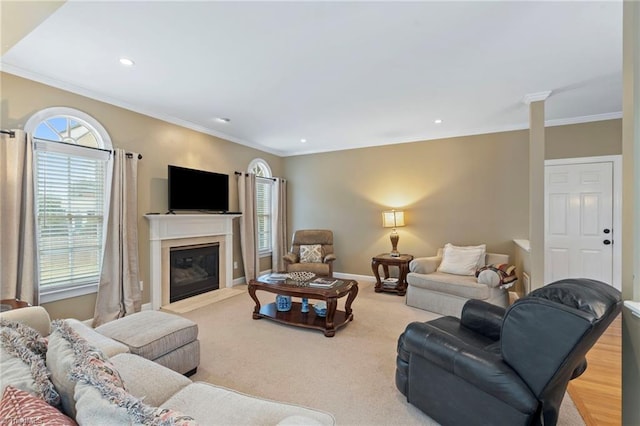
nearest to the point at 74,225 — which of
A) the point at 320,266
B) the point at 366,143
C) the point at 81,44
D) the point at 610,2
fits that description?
the point at 81,44

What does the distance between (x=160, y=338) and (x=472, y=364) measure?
2021 millimetres

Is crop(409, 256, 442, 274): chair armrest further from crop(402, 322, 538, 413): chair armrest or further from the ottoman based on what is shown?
the ottoman

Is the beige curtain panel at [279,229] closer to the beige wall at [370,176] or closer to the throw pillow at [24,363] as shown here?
the beige wall at [370,176]

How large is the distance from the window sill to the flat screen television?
1.27m

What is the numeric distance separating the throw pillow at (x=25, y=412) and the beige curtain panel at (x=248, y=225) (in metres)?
4.31

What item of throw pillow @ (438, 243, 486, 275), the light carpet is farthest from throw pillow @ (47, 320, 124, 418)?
throw pillow @ (438, 243, 486, 275)

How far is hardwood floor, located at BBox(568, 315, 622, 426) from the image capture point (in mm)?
1896

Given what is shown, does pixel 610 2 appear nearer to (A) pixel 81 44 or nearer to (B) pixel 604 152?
(B) pixel 604 152

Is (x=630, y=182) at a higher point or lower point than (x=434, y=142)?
lower

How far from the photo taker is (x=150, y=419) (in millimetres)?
813

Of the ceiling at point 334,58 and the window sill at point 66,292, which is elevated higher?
the ceiling at point 334,58

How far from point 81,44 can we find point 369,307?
4026mm

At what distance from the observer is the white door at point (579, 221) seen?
13.2ft

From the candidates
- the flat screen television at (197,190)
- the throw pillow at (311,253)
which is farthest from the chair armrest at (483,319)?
the flat screen television at (197,190)
